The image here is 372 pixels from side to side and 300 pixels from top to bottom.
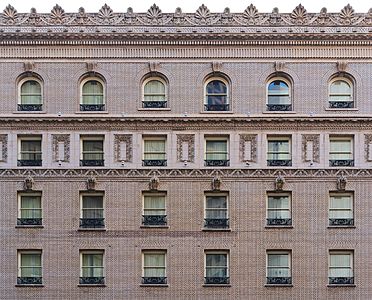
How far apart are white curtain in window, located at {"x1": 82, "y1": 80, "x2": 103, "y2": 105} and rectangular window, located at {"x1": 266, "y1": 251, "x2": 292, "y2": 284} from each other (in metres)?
12.8

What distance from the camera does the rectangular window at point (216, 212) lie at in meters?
37.6

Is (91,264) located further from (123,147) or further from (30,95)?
(30,95)

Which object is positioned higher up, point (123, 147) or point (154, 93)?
point (154, 93)

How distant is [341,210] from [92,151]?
46.7ft

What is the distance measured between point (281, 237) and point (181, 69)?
1092cm

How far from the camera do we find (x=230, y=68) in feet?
127

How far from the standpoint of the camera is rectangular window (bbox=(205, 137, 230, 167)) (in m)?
38.2

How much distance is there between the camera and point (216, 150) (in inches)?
1508

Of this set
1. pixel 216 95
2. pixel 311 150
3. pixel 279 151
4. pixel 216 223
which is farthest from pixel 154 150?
pixel 311 150

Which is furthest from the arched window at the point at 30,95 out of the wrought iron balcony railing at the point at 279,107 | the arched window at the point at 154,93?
the wrought iron balcony railing at the point at 279,107

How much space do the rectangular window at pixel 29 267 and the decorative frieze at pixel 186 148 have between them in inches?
372

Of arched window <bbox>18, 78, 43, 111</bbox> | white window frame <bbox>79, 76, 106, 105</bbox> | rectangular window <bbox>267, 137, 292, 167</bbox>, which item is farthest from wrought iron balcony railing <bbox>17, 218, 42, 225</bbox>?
rectangular window <bbox>267, 137, 292, 167</bbox>

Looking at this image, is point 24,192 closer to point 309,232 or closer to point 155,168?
point 155,168

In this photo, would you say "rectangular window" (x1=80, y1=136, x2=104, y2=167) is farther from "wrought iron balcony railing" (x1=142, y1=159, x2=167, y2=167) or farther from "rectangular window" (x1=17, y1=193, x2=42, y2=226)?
"rectangular window" (x1=17, y1=193, x2=42, y2=226)
